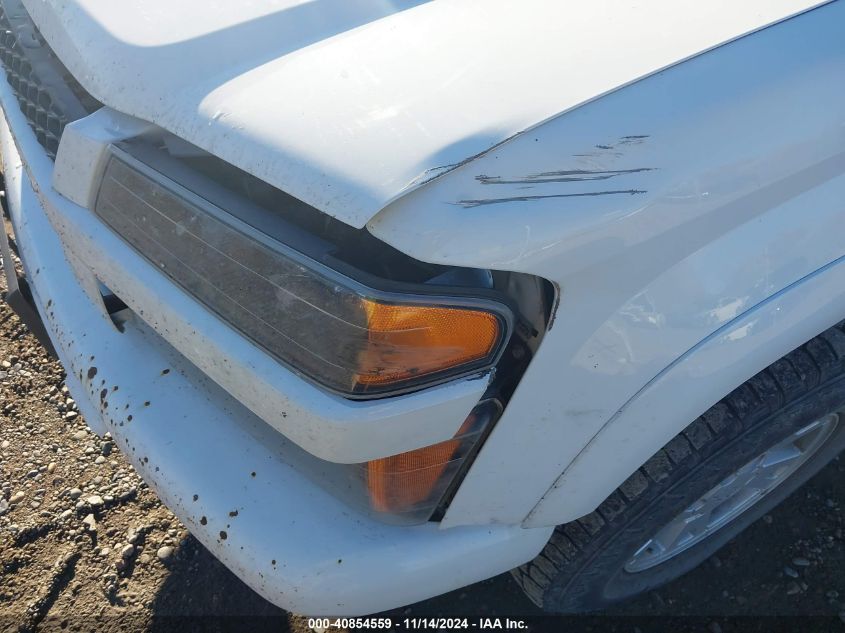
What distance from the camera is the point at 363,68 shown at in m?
1.24

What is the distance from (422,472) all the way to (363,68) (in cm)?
72

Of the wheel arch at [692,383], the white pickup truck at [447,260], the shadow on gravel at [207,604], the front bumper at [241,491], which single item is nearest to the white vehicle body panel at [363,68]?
the white pickup truck at [447,260]

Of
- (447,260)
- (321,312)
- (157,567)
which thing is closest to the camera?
(447,260)

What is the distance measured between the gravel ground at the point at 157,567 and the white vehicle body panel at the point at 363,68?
4.79 feet

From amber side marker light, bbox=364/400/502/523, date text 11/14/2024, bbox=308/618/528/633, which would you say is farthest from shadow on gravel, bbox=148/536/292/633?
amber side marker light, bbox=364/400/502/523

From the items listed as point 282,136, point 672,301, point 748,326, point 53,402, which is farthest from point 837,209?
point 53,402

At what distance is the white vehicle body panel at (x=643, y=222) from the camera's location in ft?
3.40

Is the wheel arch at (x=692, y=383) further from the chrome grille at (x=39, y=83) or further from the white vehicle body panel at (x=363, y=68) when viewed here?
the chrome grille at (x=39, y=83)

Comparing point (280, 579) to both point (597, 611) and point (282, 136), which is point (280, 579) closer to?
point (282, 136)

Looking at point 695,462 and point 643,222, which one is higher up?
point 643,222

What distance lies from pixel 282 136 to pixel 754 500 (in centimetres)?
175

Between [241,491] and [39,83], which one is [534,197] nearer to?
[241,491]

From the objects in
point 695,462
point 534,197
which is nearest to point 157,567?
point 695,462

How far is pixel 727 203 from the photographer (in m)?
1.16
